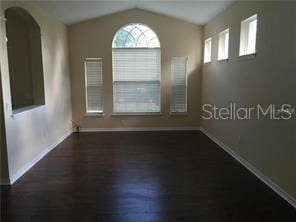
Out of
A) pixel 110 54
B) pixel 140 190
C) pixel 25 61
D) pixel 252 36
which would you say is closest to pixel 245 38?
pixel 252 36

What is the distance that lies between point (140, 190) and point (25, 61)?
3067mm

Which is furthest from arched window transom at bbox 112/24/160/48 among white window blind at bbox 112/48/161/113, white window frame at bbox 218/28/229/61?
white window frame at bbox 218/28/229/61

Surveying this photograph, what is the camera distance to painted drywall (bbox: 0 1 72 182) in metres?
3.26

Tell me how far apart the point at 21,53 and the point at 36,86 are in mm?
628

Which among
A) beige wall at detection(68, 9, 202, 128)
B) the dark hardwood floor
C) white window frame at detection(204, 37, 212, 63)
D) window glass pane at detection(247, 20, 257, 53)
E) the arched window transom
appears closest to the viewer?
the dark hardwood floor

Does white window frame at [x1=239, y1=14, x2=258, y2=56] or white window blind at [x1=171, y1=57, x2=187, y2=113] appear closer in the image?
white window frame at [x1=239, y1=14, x2=258, y2=56]

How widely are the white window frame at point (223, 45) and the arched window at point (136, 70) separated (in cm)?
166

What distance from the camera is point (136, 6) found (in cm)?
569

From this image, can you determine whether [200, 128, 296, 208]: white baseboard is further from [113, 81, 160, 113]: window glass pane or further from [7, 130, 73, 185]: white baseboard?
[7, 130, 73, 185]: white baseboard

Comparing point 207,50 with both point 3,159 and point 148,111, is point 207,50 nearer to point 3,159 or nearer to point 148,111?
point 148,111

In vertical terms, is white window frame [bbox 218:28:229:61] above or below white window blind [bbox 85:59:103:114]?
above

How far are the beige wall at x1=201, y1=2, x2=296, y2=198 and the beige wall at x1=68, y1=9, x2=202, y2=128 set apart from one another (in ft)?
4.71

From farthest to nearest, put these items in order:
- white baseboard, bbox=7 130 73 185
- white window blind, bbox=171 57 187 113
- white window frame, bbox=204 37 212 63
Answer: white window blind, bbox=171 57 187 113
white window frame, bbox=204 37 212 63
white baseboard, bbox=7 130 73 185

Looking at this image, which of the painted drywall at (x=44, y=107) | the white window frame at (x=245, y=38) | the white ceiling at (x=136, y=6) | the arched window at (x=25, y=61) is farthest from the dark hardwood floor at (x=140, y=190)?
the white ceiling at (x=136, y=6)
